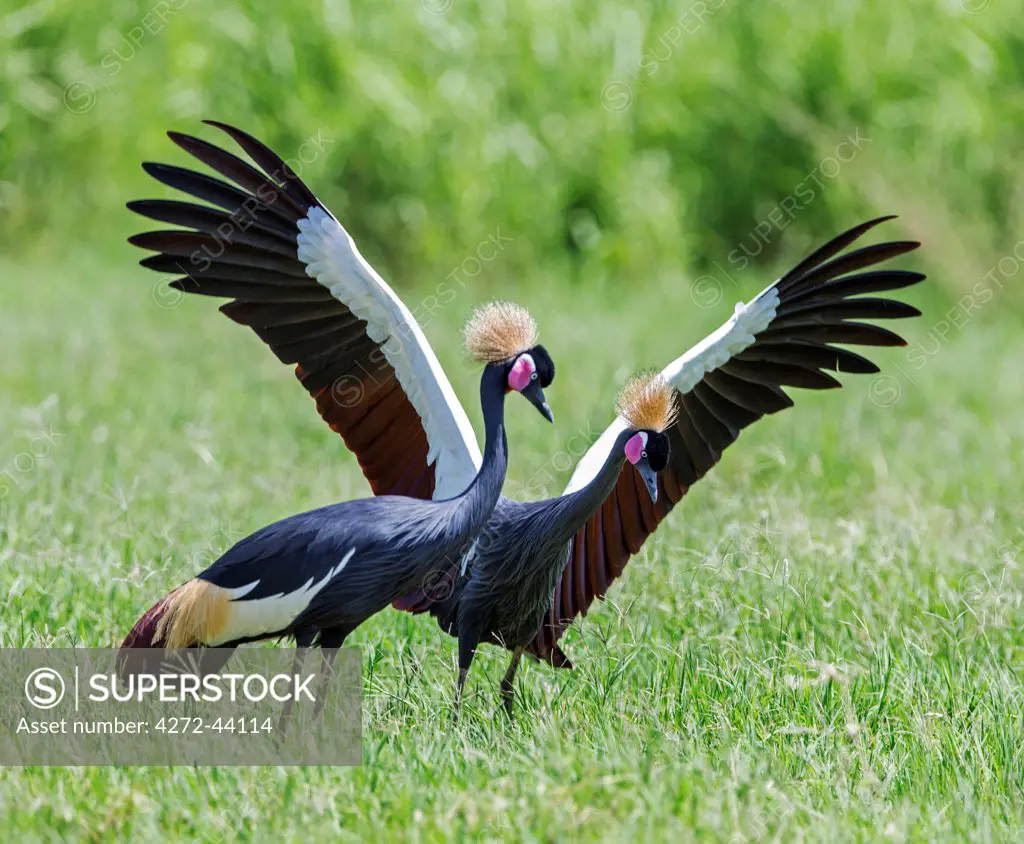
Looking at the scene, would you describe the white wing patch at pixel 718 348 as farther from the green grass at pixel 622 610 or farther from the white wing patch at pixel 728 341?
the green grass at pixel 622 610

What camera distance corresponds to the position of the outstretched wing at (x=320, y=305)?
384cm

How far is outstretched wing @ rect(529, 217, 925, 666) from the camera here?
423 centimetres

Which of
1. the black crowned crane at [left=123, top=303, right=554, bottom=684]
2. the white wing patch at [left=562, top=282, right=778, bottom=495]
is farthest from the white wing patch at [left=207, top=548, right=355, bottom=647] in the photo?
the white wing patch at [left=562, top=282, right=778, bottom=495]

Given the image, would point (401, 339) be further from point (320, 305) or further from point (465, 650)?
point (465, 650)

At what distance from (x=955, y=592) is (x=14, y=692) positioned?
2.68 meters

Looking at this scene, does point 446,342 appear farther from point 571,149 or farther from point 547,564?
point 547,564

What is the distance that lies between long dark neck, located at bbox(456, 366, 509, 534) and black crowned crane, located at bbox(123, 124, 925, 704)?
0.19 metres

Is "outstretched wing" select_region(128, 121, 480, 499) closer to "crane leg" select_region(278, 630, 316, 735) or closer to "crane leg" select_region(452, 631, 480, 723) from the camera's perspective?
"crane leg" select_region(452, 631, 480, 723)

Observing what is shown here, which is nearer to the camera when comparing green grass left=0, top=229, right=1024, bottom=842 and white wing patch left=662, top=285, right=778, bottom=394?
green grass left=0, top=229, right=1024, bottom=842

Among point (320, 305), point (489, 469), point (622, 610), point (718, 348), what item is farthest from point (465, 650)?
point (718, 348)

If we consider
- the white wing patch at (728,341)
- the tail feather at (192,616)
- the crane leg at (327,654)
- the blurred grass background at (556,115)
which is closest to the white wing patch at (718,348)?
the white wing patch at (728,341)

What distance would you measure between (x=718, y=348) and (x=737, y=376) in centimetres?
17

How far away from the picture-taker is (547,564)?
3945mm

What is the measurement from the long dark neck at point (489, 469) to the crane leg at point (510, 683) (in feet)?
1.47
